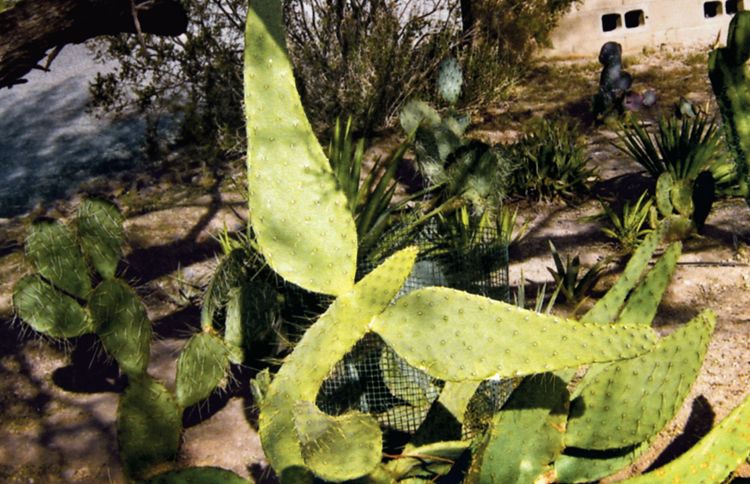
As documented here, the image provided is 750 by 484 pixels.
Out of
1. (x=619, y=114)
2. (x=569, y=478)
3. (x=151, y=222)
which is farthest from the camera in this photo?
(x=619, y=114)

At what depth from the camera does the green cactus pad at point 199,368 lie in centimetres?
336

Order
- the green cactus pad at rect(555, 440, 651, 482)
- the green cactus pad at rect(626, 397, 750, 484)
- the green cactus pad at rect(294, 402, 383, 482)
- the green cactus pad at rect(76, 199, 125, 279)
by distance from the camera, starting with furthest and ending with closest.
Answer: the green cactus pad at rect(76, 199, 125, 279) < the green cactus pad at rect(555, 440, 651, 482) < the green cactus pad at rect(626, 397, 750, 484) < the green cactus pad at rect(294, 402, 383, 482)

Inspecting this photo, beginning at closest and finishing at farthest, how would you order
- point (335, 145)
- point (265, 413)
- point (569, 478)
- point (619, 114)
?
point (265, 413) < point (569, 478) < point (335, 145) < point (619, 114)

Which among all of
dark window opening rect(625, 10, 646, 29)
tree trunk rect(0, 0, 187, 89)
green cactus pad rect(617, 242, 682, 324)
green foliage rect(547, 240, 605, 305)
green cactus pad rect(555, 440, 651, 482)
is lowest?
green foliage rect(547, 240, 605, 305)

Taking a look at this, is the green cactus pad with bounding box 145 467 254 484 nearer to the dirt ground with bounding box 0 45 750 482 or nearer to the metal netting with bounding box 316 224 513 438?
the metal netting with bounding box 316 224 513 438

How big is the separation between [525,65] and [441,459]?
281 inches

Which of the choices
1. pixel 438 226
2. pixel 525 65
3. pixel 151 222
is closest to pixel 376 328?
pixel 438 226

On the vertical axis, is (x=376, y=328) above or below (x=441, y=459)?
above

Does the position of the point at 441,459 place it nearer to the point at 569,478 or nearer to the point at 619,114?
the point at 569,478

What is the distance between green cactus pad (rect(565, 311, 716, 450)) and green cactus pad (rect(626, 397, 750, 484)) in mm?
143

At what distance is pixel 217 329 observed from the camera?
4.28m

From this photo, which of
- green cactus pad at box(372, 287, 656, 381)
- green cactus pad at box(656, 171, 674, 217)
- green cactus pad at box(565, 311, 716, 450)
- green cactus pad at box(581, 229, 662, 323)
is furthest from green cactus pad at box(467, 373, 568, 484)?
green cactus pad at box(656, 171, 674, 217)

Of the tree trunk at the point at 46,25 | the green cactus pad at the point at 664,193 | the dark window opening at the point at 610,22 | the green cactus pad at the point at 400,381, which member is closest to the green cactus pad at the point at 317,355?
the green cactus pad at the point at 400,381

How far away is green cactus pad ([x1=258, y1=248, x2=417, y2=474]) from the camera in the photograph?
2387 mm
